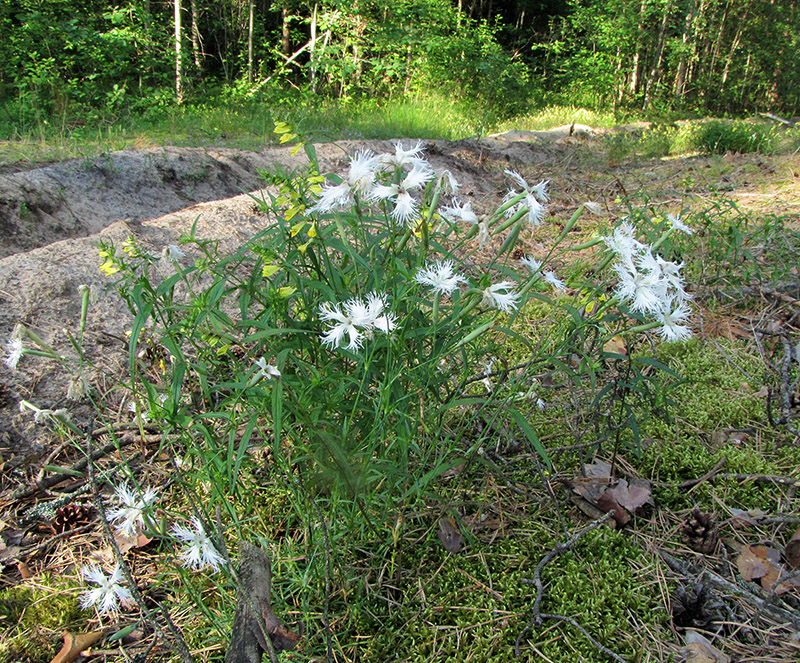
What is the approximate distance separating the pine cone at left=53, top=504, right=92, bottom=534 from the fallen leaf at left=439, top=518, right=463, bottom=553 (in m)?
0.99

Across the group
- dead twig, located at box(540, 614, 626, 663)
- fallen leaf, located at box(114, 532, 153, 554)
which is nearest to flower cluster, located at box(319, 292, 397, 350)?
dead twig, located at box(540, 614, 626, 663)

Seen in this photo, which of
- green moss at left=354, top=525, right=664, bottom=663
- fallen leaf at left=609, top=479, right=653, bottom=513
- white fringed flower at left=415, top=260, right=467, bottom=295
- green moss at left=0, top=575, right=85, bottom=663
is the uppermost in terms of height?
white fringed flower at left=415, top=260, right=467, bottom=295

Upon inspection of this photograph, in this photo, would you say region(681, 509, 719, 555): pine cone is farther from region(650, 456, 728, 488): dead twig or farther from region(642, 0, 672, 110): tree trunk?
region(642, 0, 672, 110): tree trunk

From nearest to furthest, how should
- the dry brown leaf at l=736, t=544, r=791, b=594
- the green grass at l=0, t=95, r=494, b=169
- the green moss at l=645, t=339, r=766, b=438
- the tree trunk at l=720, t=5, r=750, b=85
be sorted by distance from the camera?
the dry brown leaf at l=736, t=544, r=791, b=594 → the green moss at l=645, t=339, r=766, b=438 → the green grass at l=0, t=95, r=494, b=169 → the tree trunk at l=720, t=5, r=750, b=85

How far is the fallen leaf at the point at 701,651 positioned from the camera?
110 cm

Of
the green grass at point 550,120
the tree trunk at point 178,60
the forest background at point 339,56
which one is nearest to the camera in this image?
the forest background at point 339,56

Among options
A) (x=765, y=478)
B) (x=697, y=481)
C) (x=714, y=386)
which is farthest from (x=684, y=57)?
(x=697, y=481)

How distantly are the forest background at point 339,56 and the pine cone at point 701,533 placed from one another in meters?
6.47

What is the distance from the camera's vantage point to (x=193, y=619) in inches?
47.9

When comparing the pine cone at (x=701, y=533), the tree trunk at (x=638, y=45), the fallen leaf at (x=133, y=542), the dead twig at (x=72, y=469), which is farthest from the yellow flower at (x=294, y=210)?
the tree trunk at (x=638, y=45)

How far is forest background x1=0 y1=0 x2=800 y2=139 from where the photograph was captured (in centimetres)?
891

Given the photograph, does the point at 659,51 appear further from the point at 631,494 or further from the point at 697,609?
the point at 697,609

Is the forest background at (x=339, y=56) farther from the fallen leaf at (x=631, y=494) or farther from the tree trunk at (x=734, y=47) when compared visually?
the fallen leaf at (x=631, y=494)

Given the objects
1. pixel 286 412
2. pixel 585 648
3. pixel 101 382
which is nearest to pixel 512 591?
pixel 585 648
